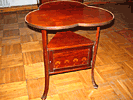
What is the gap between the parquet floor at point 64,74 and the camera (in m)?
1.65

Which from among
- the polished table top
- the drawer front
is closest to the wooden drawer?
the drawer front

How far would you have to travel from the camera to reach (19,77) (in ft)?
6.11

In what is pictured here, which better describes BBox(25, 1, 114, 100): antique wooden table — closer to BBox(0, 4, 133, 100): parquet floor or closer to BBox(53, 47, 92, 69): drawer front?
BBox(53, 47, 92, 69): drawer front

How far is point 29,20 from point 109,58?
1.38 metres

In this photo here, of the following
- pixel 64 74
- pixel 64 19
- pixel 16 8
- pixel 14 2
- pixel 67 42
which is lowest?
pixel 64 74

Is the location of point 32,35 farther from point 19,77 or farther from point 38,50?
point 19,77

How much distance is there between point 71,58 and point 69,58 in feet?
0.07

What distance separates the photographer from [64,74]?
1919 millimetres

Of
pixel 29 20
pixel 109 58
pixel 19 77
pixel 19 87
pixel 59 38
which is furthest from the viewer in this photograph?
pixel 109 58

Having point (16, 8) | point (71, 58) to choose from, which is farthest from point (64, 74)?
point (16, 8)

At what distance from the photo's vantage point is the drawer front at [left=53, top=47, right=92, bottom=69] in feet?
4.88

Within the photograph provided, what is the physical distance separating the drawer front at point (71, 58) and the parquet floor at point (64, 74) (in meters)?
0.33

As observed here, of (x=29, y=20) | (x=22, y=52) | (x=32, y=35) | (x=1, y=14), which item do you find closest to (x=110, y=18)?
(x=29, y=20)

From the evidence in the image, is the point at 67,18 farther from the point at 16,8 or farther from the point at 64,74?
the point at 16,8
